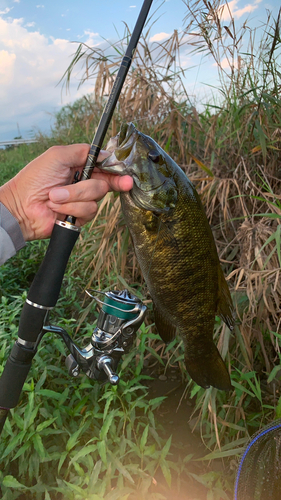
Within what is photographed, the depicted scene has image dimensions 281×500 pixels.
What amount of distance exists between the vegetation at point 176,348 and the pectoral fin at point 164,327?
1.84 feet

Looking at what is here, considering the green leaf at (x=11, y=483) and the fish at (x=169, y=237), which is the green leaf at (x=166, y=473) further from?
the fish at (x=169, y=237)

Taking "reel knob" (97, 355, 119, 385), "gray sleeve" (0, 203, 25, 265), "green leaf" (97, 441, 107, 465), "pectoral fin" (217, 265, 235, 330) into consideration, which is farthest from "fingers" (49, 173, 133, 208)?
"green leaf" (97, 441, 107, 465)

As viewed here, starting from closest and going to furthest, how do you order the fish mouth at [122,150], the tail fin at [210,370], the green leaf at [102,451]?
the fish mouth at [122,150] < the tail fin at [210,370] < the green leaf at [102,451]

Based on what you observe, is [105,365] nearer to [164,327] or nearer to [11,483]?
[164,327]

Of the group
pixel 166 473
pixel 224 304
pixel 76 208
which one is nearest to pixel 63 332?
pixel 76 208

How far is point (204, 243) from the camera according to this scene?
3.76ft

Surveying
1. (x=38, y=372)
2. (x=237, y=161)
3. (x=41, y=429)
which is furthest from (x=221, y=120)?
(x=41, y=429)

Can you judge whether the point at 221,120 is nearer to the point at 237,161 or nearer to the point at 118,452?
the point at 237,161

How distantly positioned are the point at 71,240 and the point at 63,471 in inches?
48.9

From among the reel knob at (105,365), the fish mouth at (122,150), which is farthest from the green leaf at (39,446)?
the fish mouth at (122,150)

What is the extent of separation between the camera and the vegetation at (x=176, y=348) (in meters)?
1.61

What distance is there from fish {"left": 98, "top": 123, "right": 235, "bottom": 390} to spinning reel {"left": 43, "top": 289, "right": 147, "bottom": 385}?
0.52ft

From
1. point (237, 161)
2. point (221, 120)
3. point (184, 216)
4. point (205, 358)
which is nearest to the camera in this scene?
point (184, 216)

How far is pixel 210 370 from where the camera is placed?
135 centimetres
